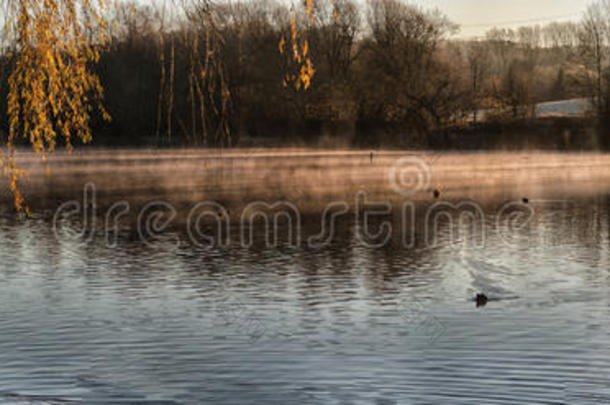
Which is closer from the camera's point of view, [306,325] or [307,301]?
[306,325]

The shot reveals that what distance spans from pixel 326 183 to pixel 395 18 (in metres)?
35.9

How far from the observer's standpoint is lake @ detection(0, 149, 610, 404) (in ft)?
43.7

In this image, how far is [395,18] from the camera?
89.3m

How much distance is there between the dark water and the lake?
5 centimetres

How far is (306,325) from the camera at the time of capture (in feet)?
56.0

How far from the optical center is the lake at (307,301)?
13.3 metres

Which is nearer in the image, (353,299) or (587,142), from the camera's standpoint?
(353,299)

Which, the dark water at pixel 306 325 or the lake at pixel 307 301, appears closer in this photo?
the dark water at pixel 306 325

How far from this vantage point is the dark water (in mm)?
13086

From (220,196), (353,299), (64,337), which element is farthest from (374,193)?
(64,337)

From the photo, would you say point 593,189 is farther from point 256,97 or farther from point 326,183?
point 256,97

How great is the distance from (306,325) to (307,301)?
2.40 meters

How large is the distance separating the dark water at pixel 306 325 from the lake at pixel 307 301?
5 centimetres

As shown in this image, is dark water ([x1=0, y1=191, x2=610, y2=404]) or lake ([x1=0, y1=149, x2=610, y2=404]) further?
lake ([x1=0, y1=149, x2=610, y2=404])
